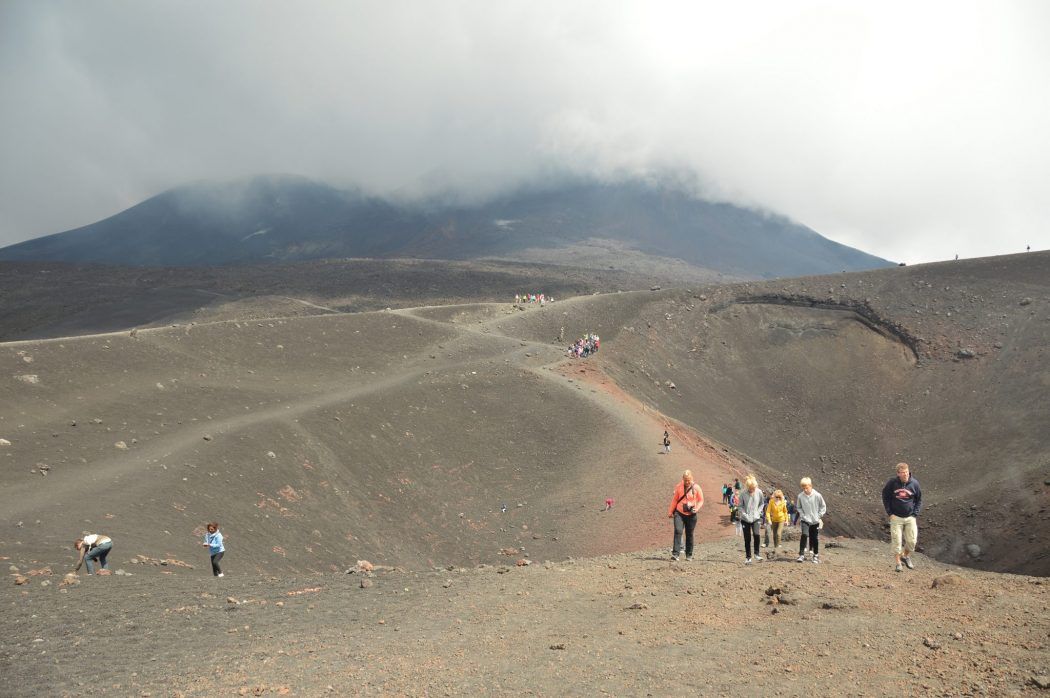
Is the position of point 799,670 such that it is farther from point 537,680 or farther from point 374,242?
point 374,242

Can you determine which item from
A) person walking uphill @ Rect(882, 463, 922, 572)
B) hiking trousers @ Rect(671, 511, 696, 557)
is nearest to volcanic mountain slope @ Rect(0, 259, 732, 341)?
hiking trousers @ Rect(671, 511, 696, 557)

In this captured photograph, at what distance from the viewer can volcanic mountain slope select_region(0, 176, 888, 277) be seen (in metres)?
153

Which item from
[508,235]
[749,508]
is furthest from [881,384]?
[508,235]

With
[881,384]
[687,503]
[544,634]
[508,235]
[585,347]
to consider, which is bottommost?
[881,384]

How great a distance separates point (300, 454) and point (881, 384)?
35.1m

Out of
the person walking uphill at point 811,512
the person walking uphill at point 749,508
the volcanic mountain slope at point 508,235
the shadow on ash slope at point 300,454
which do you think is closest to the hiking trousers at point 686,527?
the person walking uphill at point 749,508

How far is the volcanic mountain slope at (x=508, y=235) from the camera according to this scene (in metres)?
153

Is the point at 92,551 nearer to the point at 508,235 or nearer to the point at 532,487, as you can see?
the point at 532,487

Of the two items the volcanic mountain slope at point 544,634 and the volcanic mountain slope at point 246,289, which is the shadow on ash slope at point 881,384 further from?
the volcanic mountain slope at point 246,289

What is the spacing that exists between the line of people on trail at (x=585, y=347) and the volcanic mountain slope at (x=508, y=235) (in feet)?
304

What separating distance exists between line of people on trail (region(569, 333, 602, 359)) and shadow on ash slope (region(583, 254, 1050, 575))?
1309mm

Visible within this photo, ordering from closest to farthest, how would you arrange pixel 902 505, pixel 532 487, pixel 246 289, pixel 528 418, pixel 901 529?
1. pixel 902 505
2. pixel 901 529
3. pixel 532 487
4. pixel 528 418
5. pixel 246 289

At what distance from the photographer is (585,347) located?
45.1m

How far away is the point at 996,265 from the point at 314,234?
150 metres
